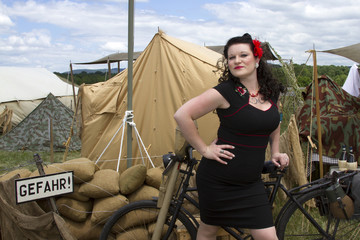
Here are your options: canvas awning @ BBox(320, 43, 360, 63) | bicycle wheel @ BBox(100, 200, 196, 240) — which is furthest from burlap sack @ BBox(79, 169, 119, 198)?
canvas awning @ BBox(320, 43, 360, 63)

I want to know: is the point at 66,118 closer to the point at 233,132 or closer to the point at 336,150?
the point at 336,150

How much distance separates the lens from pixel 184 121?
2.15 metres

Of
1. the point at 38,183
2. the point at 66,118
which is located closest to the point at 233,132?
the point at 38,183

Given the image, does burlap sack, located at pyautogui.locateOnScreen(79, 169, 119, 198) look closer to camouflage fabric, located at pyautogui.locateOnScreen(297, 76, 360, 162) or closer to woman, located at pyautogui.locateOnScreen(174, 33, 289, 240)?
woman, located at pyautogui.locateOnScreen(174, 33, 289, 240)

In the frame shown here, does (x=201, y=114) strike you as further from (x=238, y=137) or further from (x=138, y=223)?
(x=138, y=223)

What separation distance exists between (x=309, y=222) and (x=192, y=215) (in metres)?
0.86

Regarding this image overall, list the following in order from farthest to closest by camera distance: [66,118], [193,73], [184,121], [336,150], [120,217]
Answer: [66,118]
[193,73]
[336,150]
[120,217]
[184,121]

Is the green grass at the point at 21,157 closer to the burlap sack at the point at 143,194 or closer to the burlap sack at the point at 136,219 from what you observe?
the burlap sack at the point at 143,194

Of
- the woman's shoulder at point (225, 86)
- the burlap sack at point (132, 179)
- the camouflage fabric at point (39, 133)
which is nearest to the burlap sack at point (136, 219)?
the burlap sack at point (132, 179)

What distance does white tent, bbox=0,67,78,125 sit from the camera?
38.1 feet

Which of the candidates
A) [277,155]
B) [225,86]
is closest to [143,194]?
[277,155]

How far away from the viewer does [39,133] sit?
8734 mm

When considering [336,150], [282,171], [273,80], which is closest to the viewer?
[273,80]

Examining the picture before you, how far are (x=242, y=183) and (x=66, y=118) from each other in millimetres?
7352
